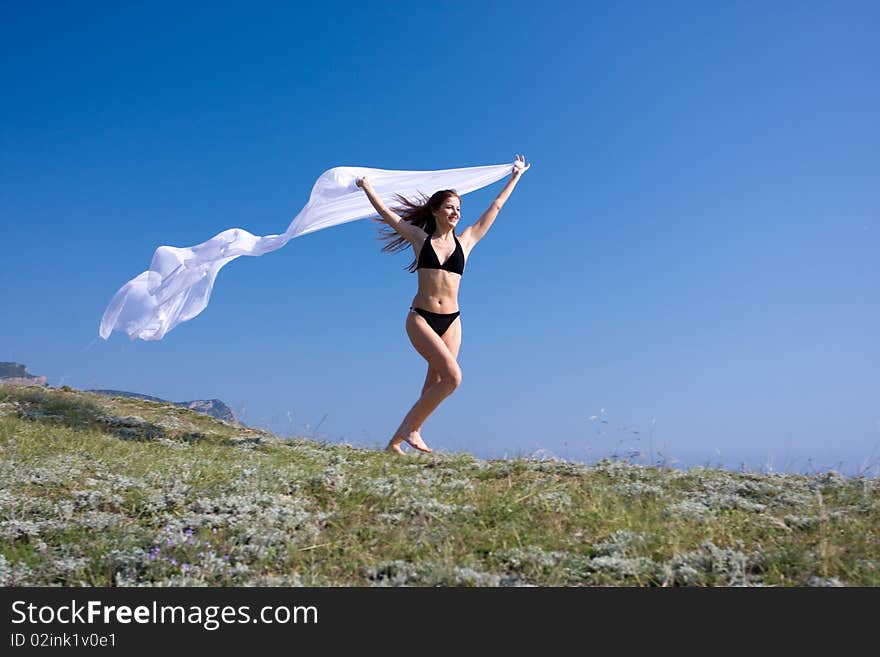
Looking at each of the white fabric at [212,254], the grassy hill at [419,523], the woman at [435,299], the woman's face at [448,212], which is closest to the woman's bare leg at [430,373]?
the woman at [435,299]

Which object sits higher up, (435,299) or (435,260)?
(435,260)

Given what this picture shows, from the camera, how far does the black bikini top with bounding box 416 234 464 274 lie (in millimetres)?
10992

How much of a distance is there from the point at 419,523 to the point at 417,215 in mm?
6273

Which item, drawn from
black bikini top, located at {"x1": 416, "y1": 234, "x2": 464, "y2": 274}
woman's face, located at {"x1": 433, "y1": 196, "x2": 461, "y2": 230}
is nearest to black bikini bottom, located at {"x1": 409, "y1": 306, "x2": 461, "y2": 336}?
black bikini top, located at {"x1": 416, "y1": 234, "x2": 464, "y2": 274}

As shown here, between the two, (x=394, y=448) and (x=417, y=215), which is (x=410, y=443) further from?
(x=417, y=215)

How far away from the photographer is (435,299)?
11055mm

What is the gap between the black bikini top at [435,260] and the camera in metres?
11.0

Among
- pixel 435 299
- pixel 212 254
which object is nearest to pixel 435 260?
pixel 435 299

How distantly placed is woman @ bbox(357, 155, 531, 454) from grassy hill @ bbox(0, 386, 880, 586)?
0.97 m

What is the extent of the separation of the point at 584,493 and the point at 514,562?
2304mm
